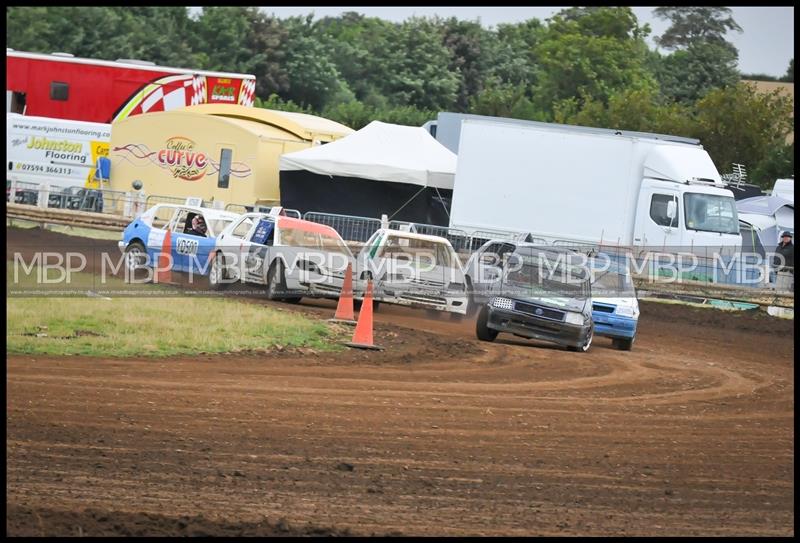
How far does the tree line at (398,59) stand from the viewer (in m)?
69.3

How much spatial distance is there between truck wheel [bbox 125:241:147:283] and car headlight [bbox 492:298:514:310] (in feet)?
26.7

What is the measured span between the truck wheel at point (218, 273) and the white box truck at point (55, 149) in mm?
14842

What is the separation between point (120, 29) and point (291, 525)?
7116 cm

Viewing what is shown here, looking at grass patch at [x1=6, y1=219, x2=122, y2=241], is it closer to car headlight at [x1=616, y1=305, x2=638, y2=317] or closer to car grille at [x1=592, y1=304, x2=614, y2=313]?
car grille at [x1=592, y1=304, x2=614, y2=313]

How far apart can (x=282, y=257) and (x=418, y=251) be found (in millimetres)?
2265

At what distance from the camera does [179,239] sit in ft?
78.0

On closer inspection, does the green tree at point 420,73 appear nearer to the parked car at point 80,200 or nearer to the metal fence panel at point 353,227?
the parked car at point 80,200

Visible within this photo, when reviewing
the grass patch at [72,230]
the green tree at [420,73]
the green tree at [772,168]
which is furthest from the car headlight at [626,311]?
the green tree at [420,73]

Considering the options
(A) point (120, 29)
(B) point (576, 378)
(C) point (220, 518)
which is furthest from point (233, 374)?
(A) point (120, 29)

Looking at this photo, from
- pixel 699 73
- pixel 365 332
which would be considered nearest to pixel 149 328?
pixel 365 332

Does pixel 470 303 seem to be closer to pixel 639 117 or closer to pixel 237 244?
pixel 237 244

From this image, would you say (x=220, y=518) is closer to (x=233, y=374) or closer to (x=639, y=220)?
(x=233, y=374)

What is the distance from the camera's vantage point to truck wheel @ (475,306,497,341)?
19.0 meters

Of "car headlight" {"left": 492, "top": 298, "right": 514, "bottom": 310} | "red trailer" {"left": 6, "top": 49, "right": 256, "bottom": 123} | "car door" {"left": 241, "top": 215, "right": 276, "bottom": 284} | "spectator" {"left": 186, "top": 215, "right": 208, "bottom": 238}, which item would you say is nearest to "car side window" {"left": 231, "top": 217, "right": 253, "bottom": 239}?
"car door" {"left": 241, "top": 215, "right": 276, "bottom": 284}
